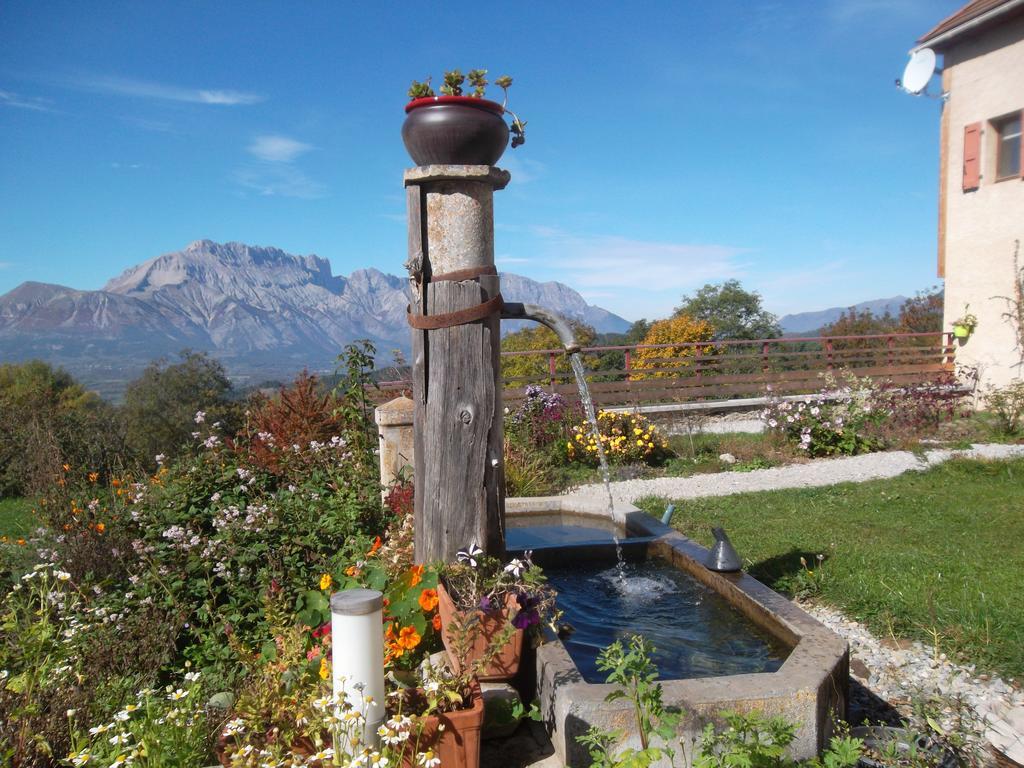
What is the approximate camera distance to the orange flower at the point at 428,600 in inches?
97.3

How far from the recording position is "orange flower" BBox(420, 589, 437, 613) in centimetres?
247

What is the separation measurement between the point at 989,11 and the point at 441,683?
1198 cm

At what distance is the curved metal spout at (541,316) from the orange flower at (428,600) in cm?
101

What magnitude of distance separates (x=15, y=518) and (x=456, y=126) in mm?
6549

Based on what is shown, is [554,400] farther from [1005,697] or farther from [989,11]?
[989,11]

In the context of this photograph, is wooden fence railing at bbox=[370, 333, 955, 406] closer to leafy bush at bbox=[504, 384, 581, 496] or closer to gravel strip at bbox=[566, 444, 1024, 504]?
leafy bush at bbox=[504, 384, 581, 496]

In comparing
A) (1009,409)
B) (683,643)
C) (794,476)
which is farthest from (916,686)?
(1009,409)

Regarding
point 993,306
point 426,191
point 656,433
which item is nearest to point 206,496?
point 426,191

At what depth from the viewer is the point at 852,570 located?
437cm

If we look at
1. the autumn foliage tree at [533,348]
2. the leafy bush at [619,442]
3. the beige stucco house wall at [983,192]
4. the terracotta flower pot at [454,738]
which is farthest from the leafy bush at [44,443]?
the beige stucco house wall at [983,192]

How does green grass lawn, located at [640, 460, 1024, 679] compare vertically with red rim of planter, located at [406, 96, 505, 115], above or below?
below

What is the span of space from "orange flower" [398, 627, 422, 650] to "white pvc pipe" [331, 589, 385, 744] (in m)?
0.40

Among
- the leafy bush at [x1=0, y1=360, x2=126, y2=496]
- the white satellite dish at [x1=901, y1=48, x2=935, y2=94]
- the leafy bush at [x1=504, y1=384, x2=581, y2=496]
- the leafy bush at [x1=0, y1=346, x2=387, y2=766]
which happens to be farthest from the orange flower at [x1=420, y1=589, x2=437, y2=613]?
the white satellite dish at [x1=901, y1=48, x2=935, y2=94]

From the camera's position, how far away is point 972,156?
10.6 metres
